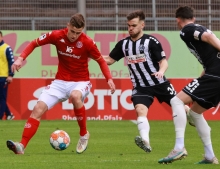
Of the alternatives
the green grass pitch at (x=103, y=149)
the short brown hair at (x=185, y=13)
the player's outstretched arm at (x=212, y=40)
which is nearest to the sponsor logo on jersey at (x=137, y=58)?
the green grass pitch at (x=103, y=149)

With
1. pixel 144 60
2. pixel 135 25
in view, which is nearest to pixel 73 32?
pixel 135 25

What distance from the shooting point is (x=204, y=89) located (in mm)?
8555

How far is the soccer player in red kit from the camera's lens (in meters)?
10.4

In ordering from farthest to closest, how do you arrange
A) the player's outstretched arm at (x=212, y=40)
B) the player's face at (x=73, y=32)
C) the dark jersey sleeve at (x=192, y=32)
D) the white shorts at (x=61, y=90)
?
1. the white shorts at (x=61, y=90)
2. the player's face at (x=73, y=32)
3. the dark jersey sleeve at (x=192, y=32)
4. the player's outstretched arm at (x=212, y=40)

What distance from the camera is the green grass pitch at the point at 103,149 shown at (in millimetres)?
8891

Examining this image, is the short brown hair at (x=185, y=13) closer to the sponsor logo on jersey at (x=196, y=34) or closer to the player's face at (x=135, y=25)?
the sponsor logo on jersey at (x=196, y=34)

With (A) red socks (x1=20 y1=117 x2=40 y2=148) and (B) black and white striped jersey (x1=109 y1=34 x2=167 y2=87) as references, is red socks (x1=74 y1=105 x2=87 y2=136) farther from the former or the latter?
(B) black and white striped jersey (x1=109 y1=34 x2=167 y2=87)

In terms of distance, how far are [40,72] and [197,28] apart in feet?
41.9

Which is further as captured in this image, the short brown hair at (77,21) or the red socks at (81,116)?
the red socks at (81,116)

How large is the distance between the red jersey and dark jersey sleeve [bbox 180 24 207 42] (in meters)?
2.28

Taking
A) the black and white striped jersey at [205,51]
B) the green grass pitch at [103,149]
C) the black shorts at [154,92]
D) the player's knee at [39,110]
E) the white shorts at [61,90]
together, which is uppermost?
the black and white striped jersey at [205,51]

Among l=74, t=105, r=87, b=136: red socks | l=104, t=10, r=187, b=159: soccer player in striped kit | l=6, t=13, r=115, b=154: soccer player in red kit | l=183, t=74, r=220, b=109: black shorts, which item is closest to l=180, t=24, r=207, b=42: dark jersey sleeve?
l=183, t=74, r=220, b=109: black shorts

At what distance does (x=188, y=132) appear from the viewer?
49.4 feet

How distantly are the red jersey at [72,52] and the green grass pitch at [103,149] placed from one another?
→ 3.62ft
